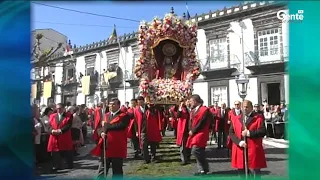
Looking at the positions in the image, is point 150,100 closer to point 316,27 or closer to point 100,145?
point 100,145

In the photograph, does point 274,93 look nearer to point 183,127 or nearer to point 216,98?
point 216,98

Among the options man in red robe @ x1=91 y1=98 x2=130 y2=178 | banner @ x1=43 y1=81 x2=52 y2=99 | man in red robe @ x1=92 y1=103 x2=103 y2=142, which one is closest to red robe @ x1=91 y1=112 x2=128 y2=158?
man in red robe @ x1=91 y1=98 x2=130 y2=178

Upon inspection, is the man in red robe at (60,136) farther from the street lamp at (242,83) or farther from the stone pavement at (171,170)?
the street lamp at (242,83)

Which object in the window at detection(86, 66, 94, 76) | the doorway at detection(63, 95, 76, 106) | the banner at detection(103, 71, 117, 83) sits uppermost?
the window at detection(86, 66, 94, 76)

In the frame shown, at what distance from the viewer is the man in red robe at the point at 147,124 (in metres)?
6.94

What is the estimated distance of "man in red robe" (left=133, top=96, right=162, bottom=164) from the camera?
6.94 m

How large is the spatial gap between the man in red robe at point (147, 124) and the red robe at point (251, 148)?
2368 mm

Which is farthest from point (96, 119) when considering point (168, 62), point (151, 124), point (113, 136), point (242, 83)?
point (168, 62)

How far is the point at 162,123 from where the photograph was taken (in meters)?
7.53

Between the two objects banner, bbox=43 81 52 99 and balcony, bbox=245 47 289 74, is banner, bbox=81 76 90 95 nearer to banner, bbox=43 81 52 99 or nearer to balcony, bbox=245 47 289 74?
banner, bbox=43 81 52 99

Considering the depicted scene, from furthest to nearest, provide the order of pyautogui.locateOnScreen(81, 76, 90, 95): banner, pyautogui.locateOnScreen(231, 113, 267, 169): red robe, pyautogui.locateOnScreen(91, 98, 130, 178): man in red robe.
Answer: pyautogui.locateOnScreen(91, 98, 130, 178): man in red robe
pyautogui.locateOnScreen(231, 113, 267, 169): red robe
pyautogui.locateOnScreen(81, 76, 90, 95): banner

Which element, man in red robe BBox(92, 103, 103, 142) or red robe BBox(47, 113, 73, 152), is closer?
man in red robe BBox(92, 103, 103, 142)

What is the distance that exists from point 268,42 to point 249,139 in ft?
3.88

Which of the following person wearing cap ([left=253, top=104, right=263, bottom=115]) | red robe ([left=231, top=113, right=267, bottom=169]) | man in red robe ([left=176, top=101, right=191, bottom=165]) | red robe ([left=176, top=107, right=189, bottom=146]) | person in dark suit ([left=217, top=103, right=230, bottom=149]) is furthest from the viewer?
red robe ([left=176, top=107, right=189, bottom=146])
